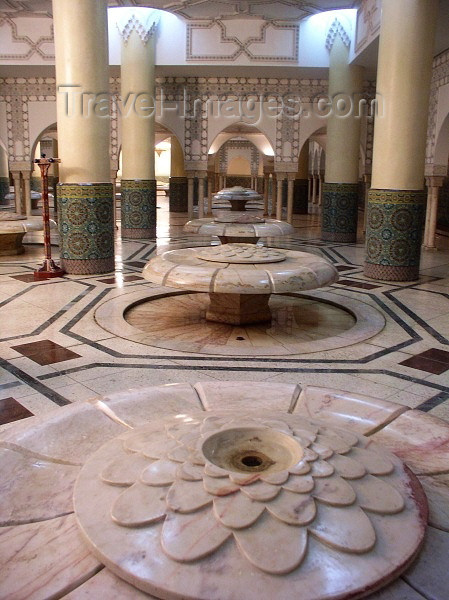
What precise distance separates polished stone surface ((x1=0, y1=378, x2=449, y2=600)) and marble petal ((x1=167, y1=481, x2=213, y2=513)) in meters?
0.02

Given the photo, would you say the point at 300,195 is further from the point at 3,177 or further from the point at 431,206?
the point at 3,177

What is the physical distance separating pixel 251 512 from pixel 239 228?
14.8 feet

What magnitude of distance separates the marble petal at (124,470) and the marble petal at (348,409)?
1.58 ft

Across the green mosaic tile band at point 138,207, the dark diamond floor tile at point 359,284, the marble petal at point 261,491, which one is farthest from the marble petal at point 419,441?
the green mosaic tile band at point 138,207

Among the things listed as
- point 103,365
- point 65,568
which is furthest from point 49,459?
point 103,365

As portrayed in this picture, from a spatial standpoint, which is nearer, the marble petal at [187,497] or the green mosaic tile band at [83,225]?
the marble petal at [187,497]

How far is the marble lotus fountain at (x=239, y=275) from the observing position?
2930 millimetres

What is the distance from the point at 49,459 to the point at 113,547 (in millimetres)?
383

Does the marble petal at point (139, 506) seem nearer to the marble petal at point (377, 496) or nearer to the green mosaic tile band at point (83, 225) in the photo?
the marble petal at point (377, 496)

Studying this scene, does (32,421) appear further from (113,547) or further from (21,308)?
(21,308)

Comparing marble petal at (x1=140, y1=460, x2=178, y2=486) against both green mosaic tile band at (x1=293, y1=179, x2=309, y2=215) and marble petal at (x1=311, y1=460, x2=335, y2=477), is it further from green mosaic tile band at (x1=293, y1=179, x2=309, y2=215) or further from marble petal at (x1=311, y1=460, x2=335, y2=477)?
green mosaic tile band at (x1=293, y1=179, x2=309, y2=215)

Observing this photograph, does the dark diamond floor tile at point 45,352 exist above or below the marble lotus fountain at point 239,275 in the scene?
below

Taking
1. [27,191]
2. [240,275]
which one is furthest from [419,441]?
[27,191]

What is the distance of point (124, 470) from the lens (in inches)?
41.3
